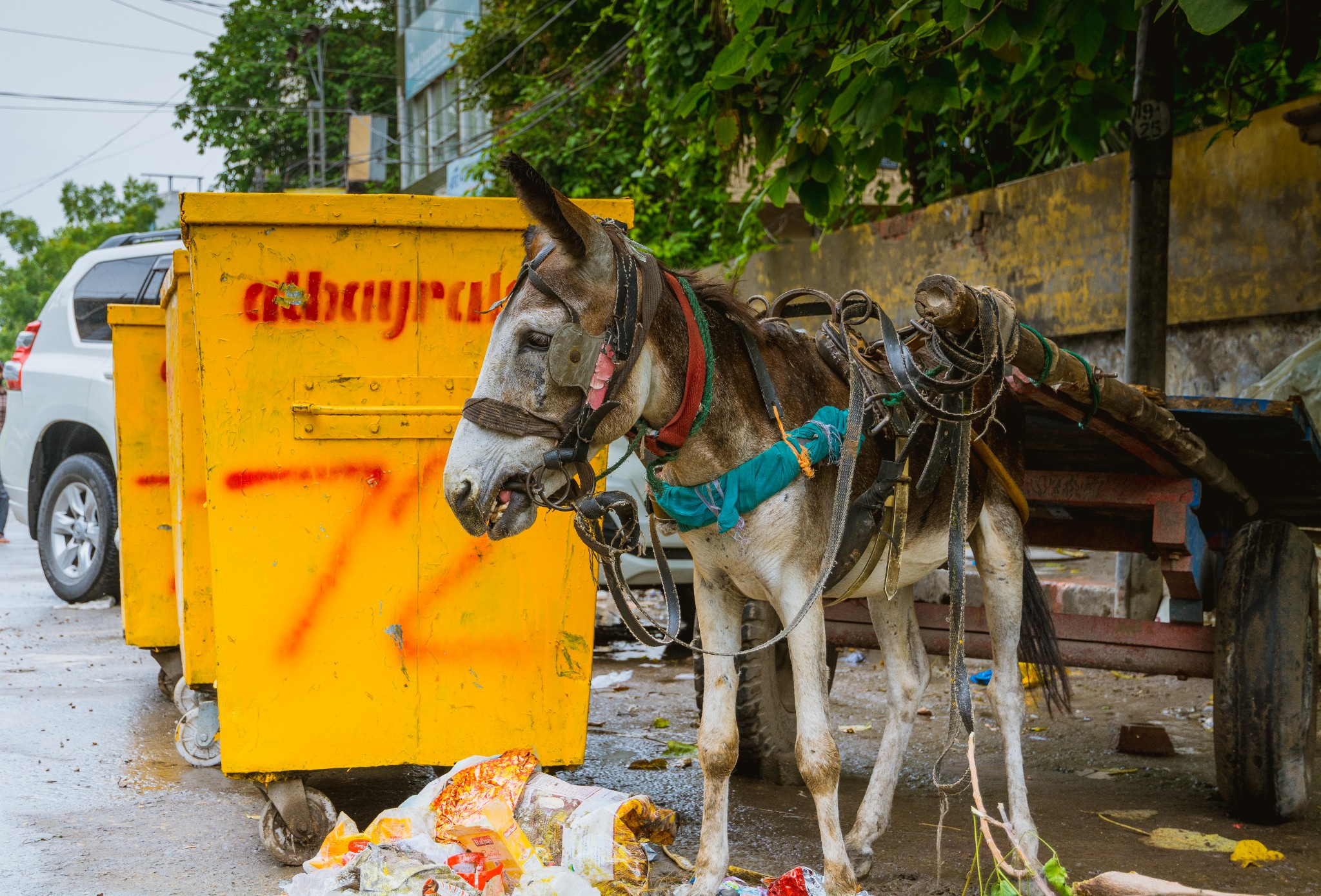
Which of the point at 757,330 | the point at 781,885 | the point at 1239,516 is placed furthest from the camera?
the point at 1239,516

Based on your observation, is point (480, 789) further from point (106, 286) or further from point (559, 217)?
point (106, 286)

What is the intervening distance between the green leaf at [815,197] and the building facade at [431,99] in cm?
2043

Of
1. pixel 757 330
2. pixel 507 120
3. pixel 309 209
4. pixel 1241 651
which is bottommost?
pixel 1241 651

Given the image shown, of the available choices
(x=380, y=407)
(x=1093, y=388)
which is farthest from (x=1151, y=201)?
(x=380, y=407)

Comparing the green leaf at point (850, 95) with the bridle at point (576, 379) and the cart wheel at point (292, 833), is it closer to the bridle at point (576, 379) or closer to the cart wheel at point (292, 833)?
the bridle at point (576, 379)

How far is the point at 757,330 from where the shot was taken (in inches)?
119

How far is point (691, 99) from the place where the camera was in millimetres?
4684

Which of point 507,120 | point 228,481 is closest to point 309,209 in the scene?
point 228,481

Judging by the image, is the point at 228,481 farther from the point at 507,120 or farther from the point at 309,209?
the point at 507,120

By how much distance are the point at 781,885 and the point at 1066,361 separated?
159 centimetres

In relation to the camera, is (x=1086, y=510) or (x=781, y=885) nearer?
(x=781, y=885)

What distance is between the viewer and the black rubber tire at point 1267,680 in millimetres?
3594

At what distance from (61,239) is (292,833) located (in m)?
52.7

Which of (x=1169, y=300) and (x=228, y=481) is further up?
(x=1169, y=300)
